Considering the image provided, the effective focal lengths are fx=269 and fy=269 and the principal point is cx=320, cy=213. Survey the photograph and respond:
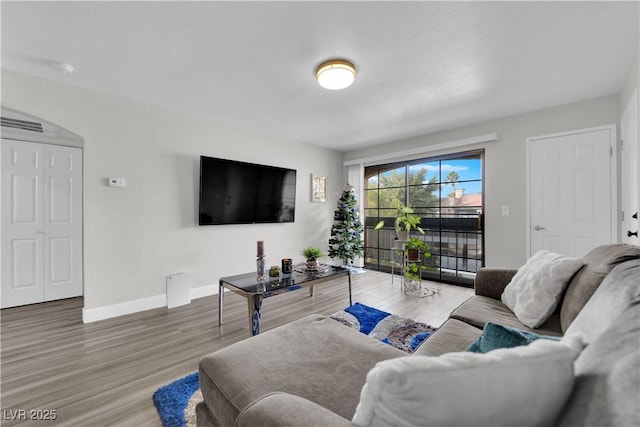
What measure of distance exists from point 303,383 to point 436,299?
2932mm

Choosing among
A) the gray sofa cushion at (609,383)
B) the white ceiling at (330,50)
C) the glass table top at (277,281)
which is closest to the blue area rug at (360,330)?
the glass table top at (277,281)

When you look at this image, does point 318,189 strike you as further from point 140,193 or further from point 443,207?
point 140,193

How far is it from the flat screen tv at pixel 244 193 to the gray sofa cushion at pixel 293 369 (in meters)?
2.62

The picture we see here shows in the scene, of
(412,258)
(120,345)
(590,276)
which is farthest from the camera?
(412,258)

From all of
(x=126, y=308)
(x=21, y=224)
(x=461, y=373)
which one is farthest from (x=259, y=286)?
(x=21, y=224)

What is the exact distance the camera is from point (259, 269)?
2750 millimetres

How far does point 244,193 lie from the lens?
393 cm

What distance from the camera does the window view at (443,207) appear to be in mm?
4051

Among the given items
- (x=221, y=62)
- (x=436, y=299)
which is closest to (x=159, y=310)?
(x=221, y=62)

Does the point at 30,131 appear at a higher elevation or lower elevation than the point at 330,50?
lower

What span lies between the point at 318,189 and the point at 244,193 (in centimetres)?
163

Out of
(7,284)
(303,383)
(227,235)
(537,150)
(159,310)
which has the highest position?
(537,150)

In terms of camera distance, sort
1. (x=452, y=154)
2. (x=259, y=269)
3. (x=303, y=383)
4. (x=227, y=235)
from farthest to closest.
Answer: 1. (x=452, y=154)
2. (x=227, y=235)
3. (x=259, y=269)
4. (x=303, y=383)

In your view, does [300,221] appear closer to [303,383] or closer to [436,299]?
[436,299]
